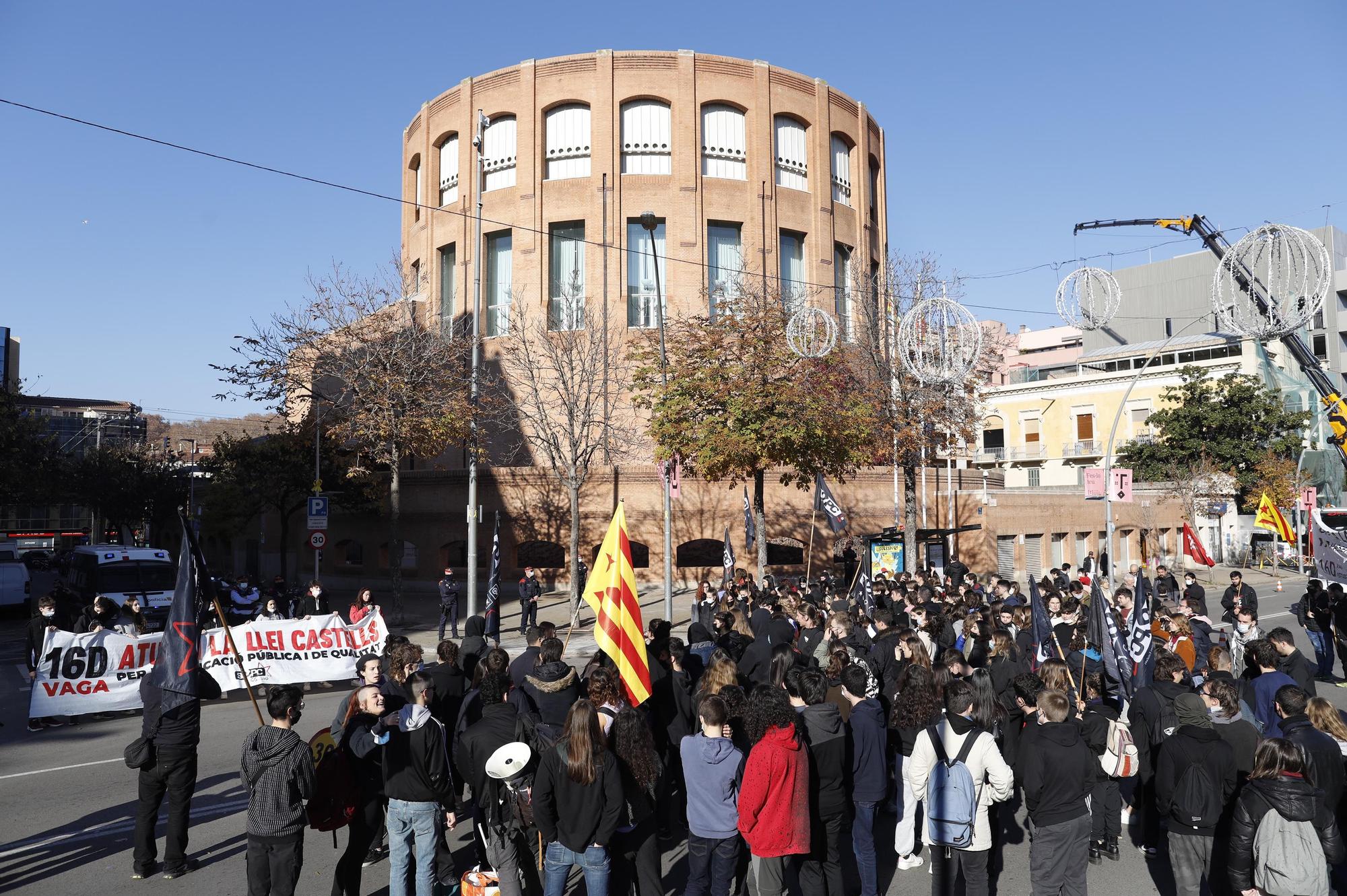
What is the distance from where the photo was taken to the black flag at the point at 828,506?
2369cm

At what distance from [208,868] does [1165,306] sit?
87.1 metres

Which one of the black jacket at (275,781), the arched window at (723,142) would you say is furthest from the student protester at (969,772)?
the arched window at (723,142)

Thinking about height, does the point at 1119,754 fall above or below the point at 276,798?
below

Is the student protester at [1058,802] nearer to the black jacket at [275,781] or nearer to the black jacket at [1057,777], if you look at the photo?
the black jacket at [1057,777]

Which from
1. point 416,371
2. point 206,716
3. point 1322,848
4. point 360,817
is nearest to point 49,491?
point 416,371

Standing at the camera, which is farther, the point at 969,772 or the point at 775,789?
the point at 969,772

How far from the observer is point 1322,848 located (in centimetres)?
535

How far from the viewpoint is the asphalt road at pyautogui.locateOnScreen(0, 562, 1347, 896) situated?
7508 millimetres

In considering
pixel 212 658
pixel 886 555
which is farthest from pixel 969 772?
pixel 886 555

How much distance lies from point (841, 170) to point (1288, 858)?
40240 mm

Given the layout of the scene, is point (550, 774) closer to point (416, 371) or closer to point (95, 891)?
point (95, 891)

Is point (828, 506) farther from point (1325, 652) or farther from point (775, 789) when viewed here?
point (775, 789)

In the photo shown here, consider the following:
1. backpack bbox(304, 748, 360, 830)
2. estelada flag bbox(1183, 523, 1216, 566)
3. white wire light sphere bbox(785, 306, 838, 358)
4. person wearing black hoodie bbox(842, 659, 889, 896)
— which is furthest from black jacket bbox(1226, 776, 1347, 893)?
estelada flag bbox(1183, 523, 1216, 566)

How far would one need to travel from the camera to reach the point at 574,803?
5.85 m
